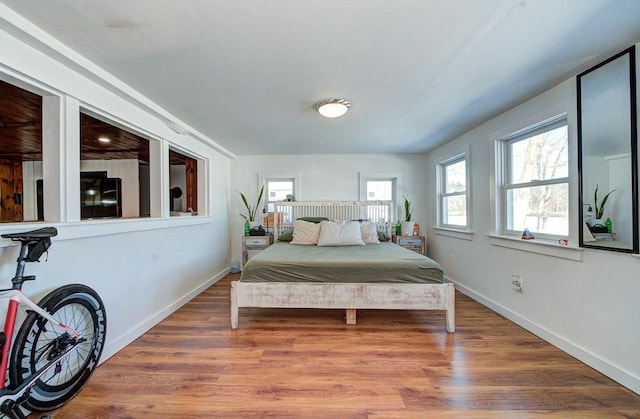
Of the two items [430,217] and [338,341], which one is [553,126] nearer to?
[430,217]

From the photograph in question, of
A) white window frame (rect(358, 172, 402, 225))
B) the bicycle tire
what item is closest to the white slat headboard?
white window frame (rect(358, 172, 402, 225))

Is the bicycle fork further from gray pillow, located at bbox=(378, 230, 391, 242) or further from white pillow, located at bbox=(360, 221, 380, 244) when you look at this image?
gray pillow, located at bbox=(378, 230, 391, 242)

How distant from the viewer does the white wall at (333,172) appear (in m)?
4.89

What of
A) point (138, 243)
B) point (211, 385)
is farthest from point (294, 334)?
point (138, 243)

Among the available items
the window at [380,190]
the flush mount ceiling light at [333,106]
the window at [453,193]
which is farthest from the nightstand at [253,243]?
the window at [453,193]

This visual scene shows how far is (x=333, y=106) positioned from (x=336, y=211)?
259cm

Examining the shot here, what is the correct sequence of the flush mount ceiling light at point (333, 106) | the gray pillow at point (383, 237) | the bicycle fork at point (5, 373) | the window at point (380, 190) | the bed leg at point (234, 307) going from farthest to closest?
1. the window at point (380, 190)
2. the gray pillow at point (383, 237)
3. the bed leg at point (234, 307)
4. the flush mount ceiling light at point (333, 106)
5. the bicycle fork at point (5, 373)

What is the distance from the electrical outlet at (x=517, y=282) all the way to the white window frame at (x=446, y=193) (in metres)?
0.91

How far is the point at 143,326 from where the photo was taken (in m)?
2.49

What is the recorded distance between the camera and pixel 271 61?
5.99 feet

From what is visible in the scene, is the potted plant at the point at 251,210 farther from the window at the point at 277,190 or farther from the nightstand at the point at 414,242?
the nightstand at the point at 414,242

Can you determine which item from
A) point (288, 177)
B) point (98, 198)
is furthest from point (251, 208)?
point (98, 198)

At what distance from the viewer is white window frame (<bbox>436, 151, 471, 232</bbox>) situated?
360 centimetres

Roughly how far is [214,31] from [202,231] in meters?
2.90
